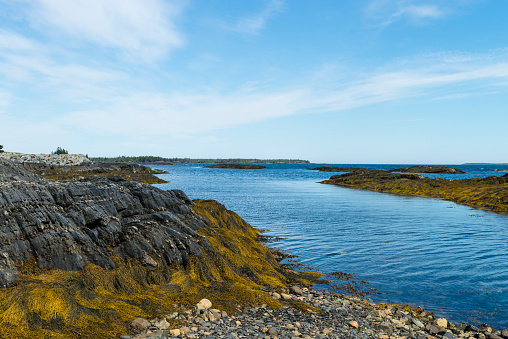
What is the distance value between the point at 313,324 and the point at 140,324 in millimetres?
4769

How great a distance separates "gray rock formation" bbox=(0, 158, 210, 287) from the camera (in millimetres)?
9500

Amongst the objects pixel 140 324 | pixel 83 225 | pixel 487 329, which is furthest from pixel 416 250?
pixel 83 225

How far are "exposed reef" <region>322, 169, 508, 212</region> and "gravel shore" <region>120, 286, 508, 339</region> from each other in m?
33.1

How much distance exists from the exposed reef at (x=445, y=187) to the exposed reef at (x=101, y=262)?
120 ft

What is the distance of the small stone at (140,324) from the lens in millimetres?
8202

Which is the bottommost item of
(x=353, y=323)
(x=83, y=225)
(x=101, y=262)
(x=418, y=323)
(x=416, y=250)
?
(x=416, y=250)

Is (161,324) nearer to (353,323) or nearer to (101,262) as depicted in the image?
(101,262)

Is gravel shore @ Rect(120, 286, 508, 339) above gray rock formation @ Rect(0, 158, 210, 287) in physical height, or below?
below

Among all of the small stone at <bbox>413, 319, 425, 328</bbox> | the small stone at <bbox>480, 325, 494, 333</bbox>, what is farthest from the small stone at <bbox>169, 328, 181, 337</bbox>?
the small stone at <bbox>480, 325, 494, 333</bbox>

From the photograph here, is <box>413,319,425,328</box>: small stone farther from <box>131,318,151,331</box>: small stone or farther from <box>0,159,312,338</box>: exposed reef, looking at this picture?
<box>131,318,151,331</box>: small stone


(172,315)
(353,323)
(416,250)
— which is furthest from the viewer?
(416,250)

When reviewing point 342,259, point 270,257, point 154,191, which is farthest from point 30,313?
point 342,259

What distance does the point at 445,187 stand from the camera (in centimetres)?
5550

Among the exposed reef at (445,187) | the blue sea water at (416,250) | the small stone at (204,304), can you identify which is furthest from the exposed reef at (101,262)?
the exposed reef at (445,187)
